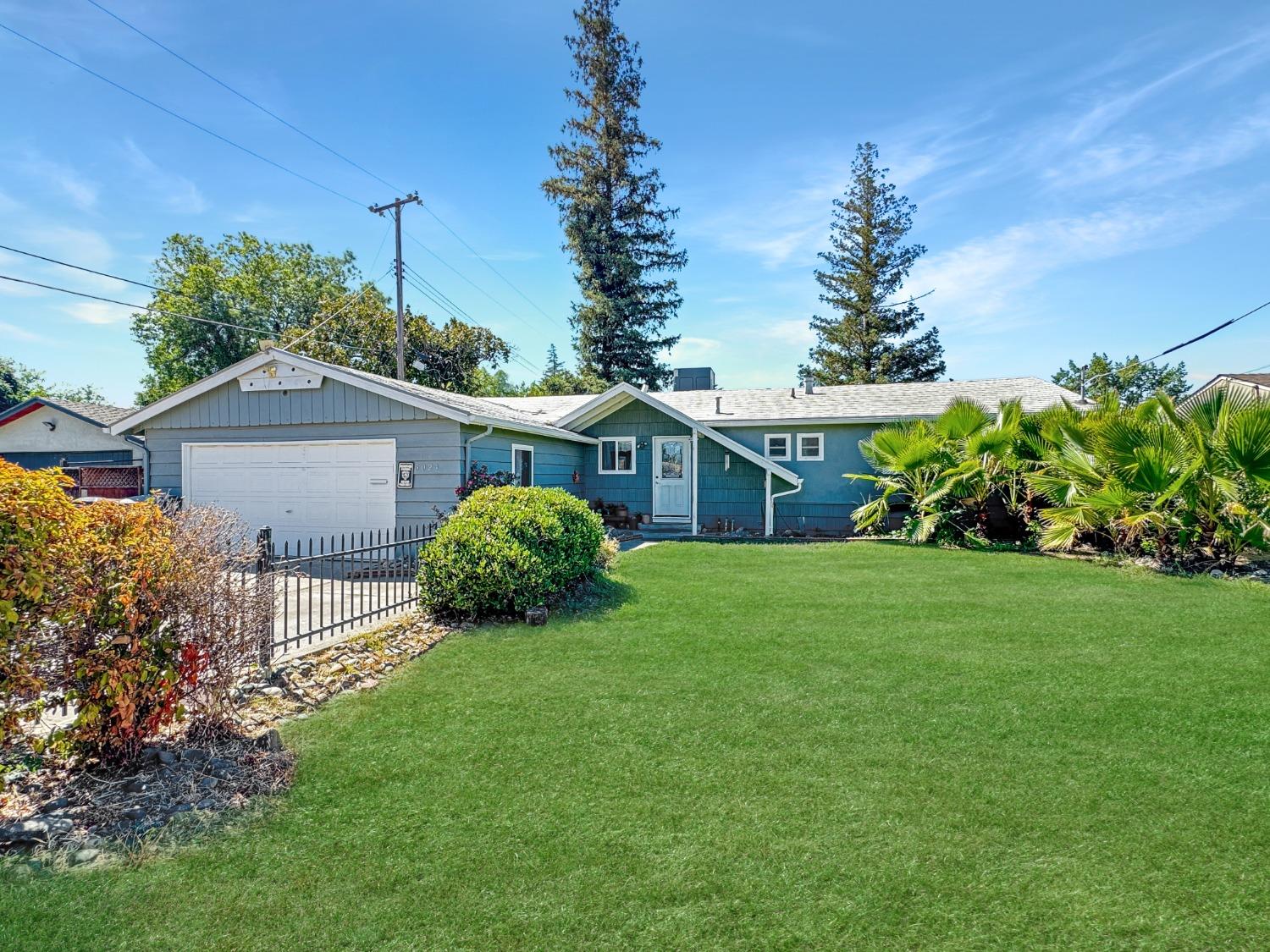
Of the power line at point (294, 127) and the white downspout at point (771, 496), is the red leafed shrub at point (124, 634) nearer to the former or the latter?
the white downspout at point (771, 496)

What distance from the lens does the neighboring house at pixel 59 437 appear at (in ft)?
55.6

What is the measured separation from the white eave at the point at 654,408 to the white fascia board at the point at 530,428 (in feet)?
1.22

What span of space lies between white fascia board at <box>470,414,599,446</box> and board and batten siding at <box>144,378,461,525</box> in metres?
0.51

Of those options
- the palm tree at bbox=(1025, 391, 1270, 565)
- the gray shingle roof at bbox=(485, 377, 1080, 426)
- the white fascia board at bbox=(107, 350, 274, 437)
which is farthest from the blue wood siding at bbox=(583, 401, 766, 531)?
the white fascia board at bbox=(107, 350, 274, 437)

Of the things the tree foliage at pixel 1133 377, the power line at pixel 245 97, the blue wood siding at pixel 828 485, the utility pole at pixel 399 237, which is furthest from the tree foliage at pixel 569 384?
the tree foliage at pixel 1133 377

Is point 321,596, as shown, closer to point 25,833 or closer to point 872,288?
point 25,833

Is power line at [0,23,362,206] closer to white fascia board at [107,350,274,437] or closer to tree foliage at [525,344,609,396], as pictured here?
white fascia board at [107,350,274,437]

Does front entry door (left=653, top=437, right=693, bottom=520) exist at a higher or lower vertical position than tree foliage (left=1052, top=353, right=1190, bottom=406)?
lower

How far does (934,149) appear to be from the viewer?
50.2ft

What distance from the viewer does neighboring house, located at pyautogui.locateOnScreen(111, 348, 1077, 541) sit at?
11.3m

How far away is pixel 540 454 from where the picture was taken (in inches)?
563

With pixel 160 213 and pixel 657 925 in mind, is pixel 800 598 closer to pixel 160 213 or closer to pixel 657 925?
pixel 657 925

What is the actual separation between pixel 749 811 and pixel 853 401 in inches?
595

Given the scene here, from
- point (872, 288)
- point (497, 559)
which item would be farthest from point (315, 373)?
point (872, 288)
